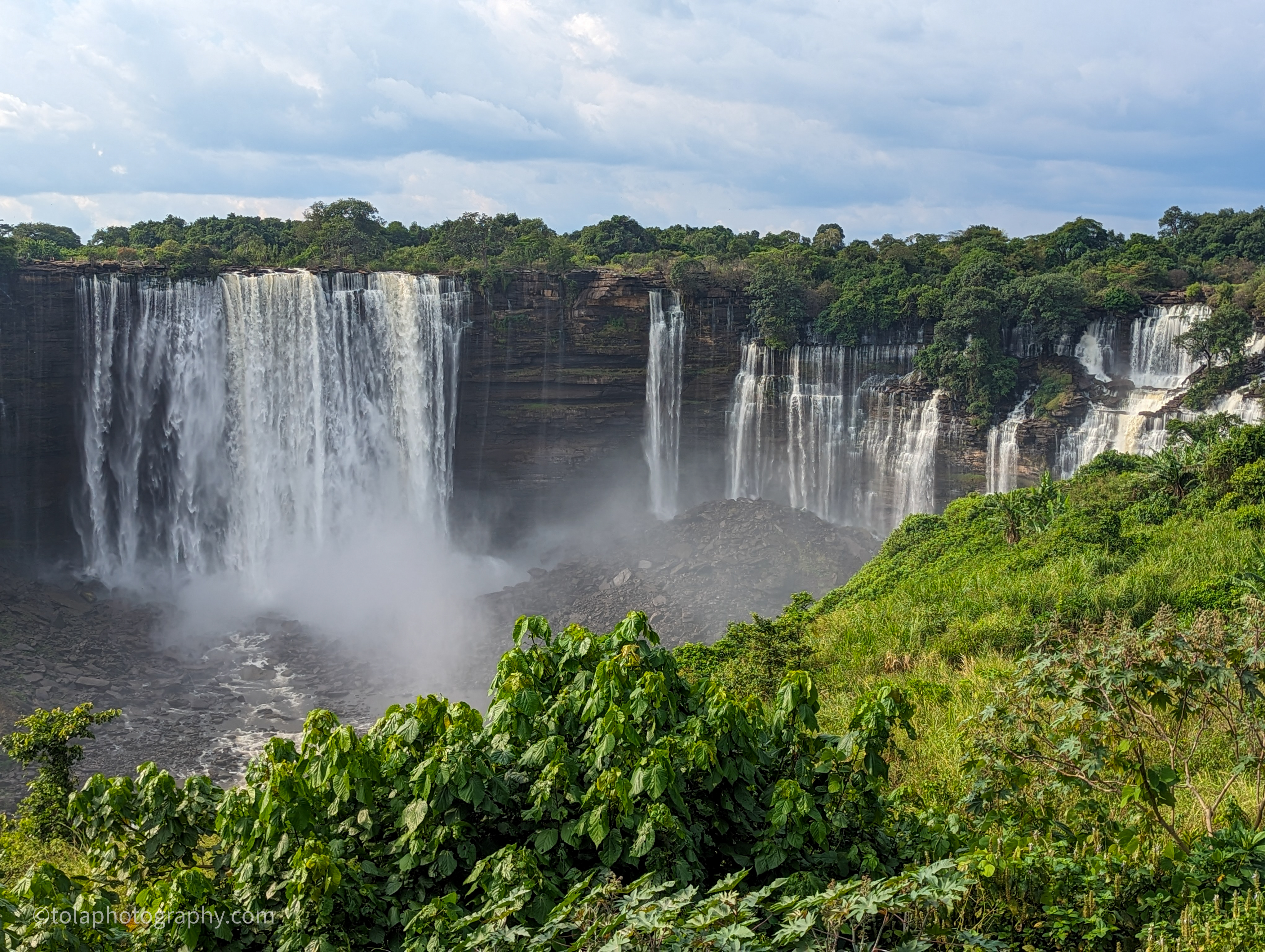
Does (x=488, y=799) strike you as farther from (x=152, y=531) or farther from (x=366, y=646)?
(x=152, y=531)

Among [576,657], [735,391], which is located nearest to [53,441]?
[735,391]

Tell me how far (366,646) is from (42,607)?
8376 millimetres

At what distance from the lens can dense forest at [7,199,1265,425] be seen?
29.9 m

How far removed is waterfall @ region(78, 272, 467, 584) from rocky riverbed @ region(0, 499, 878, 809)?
3.66 metres

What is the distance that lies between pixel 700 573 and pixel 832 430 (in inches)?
359

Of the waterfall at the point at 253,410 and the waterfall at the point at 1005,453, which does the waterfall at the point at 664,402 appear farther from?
the waterfall at the point at 1005,453

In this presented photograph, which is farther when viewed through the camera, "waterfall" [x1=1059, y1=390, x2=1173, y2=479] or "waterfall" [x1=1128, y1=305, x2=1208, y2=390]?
"waterfall" [x1=1128, y1=305, x2=1208, y2=390]

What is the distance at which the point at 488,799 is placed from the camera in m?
4.52

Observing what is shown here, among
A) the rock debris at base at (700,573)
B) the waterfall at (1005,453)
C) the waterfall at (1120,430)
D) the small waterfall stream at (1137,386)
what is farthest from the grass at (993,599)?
the waterfall at (1005,453)

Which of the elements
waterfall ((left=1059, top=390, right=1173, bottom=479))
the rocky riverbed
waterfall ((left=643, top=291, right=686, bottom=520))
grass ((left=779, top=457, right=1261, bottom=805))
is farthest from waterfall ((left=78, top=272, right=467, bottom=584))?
waterfall ((left=1059, top=390, right=1173, bottom=479))

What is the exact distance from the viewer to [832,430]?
32.7 m

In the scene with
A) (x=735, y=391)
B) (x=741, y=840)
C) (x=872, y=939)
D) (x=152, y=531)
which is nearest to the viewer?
(x=872, y=939)

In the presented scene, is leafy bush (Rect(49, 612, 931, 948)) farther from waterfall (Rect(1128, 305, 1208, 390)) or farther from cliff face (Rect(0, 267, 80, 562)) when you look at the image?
waterfall (Rect(1128, 305, 1208, 390))

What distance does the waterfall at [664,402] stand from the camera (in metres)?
33.2
